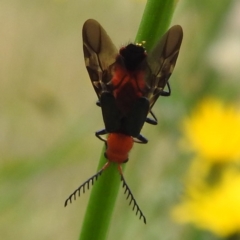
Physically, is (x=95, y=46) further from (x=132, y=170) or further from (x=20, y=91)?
(x=20, y=91)

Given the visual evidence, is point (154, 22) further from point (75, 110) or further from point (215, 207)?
point (75, 110)

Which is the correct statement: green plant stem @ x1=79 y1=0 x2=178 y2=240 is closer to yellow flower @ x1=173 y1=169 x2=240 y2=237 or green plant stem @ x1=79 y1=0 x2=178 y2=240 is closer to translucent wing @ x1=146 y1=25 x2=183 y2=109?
translucent wing @ x1=146 y1=25 x2=183 y2=109

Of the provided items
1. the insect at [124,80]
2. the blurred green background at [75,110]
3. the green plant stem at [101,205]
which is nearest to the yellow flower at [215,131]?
the blurred green background at [75,110]

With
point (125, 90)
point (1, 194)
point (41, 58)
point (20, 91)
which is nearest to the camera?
point (125, 90)

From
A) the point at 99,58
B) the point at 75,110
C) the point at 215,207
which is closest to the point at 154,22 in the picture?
the point at 99,58

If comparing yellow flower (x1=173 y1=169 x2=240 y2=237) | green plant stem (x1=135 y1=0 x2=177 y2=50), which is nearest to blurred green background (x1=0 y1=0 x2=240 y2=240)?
yellow flower (x1=173 y1=169 x2=240 y2=237)

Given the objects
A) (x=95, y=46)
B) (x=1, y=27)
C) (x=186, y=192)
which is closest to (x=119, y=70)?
(x=95, y=46)

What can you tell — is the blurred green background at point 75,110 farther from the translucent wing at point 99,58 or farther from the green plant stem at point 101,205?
the green plant stem at point 101,205

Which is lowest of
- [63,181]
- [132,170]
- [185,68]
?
[63,181]
